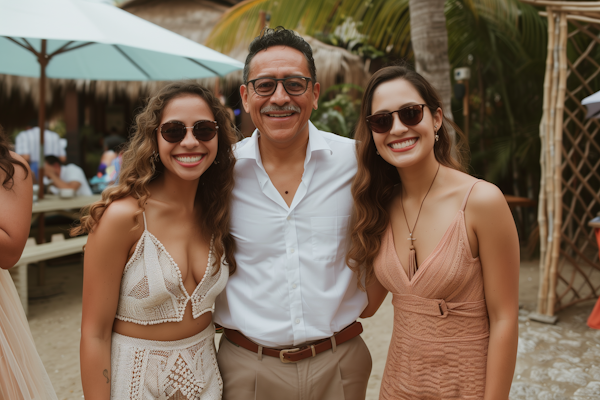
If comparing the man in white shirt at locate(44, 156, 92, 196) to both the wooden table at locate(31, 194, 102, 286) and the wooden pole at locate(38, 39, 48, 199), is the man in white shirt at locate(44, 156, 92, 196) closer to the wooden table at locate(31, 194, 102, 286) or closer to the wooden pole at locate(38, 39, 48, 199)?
the wooden table at locate(31, 194, 102, 286)

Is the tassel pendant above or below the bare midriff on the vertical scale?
above

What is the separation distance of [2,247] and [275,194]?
1115 mm

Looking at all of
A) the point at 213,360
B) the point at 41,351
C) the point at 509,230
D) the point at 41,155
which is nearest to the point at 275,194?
the point at 213,360

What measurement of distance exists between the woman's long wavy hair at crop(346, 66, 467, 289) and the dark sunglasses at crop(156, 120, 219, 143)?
695mm

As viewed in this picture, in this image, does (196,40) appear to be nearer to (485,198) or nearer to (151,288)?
(151,288)

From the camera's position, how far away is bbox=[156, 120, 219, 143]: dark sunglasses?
1.95m

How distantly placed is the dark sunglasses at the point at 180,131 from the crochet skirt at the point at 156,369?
82 cm

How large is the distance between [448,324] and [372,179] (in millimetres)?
713

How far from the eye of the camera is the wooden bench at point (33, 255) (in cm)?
512

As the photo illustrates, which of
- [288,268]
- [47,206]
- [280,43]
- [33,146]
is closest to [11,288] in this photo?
[288,268]

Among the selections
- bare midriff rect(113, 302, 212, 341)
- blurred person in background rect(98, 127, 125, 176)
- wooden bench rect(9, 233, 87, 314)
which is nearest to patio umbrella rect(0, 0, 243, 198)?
wooden bench rect(9, 233, 87, 314)

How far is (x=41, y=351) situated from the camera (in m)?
4.51

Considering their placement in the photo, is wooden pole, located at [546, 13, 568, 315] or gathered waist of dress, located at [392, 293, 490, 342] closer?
gathered waist of dress, located at [392, 293, 490, 342]

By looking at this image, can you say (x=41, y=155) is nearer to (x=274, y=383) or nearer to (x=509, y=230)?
(x=274, y=383)
